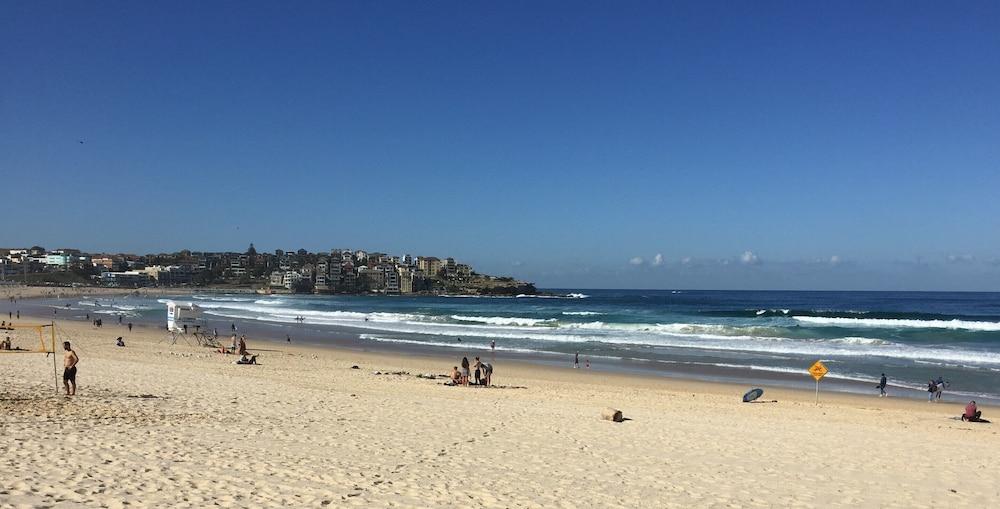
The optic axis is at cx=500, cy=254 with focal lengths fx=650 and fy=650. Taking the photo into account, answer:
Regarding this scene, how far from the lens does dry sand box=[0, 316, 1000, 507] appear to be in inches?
280

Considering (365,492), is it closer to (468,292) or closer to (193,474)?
(193,474)

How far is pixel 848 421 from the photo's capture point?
14891 mm

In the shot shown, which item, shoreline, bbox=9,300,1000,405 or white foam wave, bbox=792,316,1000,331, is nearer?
shoreline, bbox=9,300,1000,405

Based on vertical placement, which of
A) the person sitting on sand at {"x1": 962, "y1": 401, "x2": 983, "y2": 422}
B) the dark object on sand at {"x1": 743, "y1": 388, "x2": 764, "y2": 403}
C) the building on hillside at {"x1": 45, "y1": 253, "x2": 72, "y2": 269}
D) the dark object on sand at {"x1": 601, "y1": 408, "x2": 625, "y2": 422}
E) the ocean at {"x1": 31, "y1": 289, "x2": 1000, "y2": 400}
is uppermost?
the building on hillside at {"x1": 45, "y1": 253, "x2": 72, "y2": 269}

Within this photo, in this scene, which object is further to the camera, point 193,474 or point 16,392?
point 16,392

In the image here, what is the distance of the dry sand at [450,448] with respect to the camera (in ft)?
23.3

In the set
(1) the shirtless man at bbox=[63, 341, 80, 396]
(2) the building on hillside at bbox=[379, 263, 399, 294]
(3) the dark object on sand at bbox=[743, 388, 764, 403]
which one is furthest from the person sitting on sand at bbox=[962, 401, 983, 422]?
(2) the building on hillside at bbox=[379, 263, 399, 294]

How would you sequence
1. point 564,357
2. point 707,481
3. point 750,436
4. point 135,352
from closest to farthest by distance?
point 707,481 < point 750,436 < point 135,352 < point 564,357

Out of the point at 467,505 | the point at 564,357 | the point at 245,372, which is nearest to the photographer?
the point at 467,505

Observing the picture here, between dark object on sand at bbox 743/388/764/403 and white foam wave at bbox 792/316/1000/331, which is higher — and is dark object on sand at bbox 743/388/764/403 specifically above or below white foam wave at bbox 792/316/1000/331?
above

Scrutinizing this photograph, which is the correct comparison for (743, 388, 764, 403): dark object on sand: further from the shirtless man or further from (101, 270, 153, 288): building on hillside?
(101, 270, 153, 288): building on hillside

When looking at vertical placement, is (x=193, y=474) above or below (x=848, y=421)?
above

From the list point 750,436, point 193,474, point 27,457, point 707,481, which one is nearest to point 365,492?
point 193,474

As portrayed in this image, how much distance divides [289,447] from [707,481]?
5760 millimetres
